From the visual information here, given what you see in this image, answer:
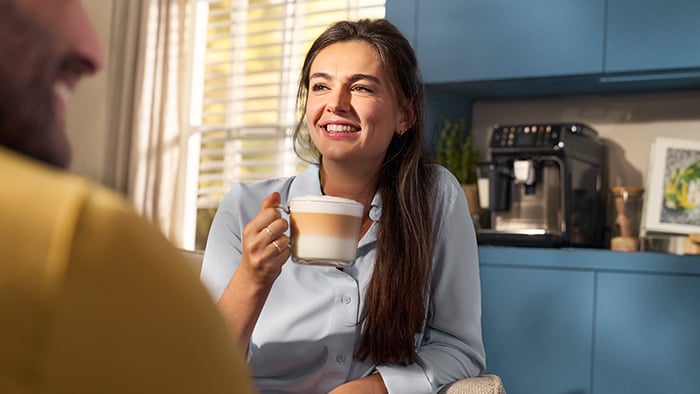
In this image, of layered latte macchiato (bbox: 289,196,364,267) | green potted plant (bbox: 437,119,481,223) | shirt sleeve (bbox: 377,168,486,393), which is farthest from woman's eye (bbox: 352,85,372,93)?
green potted plant (bbox: 437,119,481,223)

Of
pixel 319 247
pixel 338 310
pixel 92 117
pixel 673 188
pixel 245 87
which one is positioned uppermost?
pixel 245 87

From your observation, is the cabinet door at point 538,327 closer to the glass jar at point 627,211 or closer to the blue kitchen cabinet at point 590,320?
the blue kitchen cabinet at point 590,320

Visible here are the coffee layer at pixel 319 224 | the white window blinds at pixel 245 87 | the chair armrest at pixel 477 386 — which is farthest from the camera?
the white window blinds at pixel 245 87

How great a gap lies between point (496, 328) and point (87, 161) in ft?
8.57

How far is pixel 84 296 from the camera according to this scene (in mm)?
281

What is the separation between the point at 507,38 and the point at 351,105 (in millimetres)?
1939

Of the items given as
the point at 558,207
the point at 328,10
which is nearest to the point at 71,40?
the point at 558,207

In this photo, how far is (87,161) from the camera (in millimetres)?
5004

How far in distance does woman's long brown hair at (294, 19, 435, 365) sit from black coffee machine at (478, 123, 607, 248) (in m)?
1.61

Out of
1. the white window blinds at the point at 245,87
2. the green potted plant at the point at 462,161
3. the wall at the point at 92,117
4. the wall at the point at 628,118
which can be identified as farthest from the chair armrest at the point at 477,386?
the wall at the point at 92,117

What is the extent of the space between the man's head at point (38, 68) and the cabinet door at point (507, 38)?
326 centimetres

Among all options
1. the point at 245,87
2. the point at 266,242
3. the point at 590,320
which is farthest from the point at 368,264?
the point at 245,87

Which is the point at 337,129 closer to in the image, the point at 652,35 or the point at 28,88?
the point at 28,88

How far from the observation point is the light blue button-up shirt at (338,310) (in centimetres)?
167
